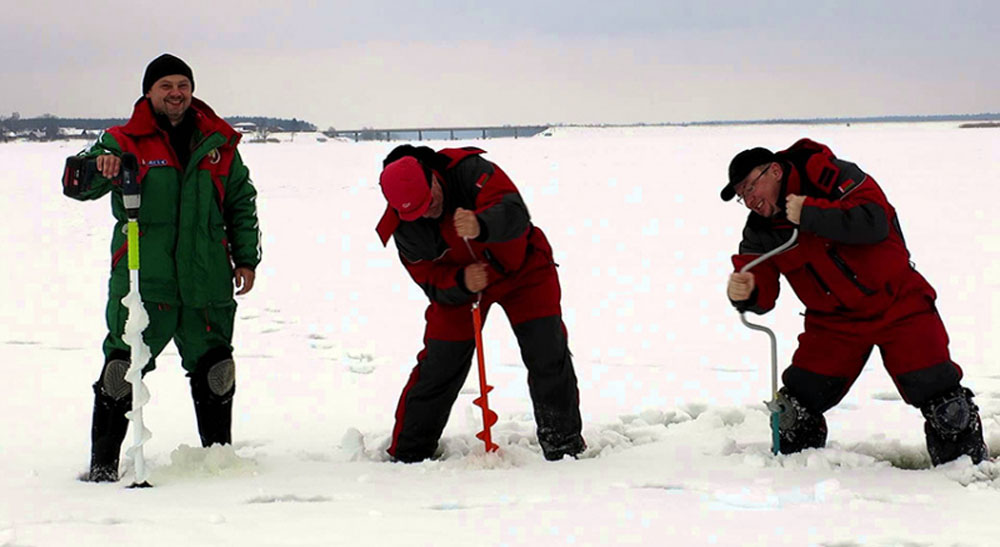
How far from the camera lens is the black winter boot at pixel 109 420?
393cm

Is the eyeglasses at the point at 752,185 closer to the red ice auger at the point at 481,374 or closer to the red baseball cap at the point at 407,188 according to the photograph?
the red ice auger at the point at 481,374

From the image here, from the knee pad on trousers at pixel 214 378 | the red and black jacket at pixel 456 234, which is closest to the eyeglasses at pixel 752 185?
the red and black jacket at pixel 456 234

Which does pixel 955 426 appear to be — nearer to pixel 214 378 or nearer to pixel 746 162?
pixel 746 162

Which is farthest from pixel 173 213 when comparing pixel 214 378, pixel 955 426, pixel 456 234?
pixel 955 426

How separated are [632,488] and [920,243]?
766cm

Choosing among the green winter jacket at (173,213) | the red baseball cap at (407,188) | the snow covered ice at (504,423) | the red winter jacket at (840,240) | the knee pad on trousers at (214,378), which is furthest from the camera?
the knee pad on trousers at (214,378)

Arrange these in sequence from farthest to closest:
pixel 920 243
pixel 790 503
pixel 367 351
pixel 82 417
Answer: pixel 920 243
pixel 367 351
pixel 82 417
pixel 790 503

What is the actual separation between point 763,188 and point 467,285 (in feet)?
4.21

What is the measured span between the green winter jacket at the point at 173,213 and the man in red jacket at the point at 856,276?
2.15 m

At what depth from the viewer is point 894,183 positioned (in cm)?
1535

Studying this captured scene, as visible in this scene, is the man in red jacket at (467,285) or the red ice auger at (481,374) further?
the red ice auger at (481,374)

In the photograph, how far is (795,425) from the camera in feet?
13.6

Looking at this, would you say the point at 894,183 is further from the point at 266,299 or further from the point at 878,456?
the point at 878,456

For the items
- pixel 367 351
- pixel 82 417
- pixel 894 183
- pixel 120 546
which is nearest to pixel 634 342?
pixel 367 351
